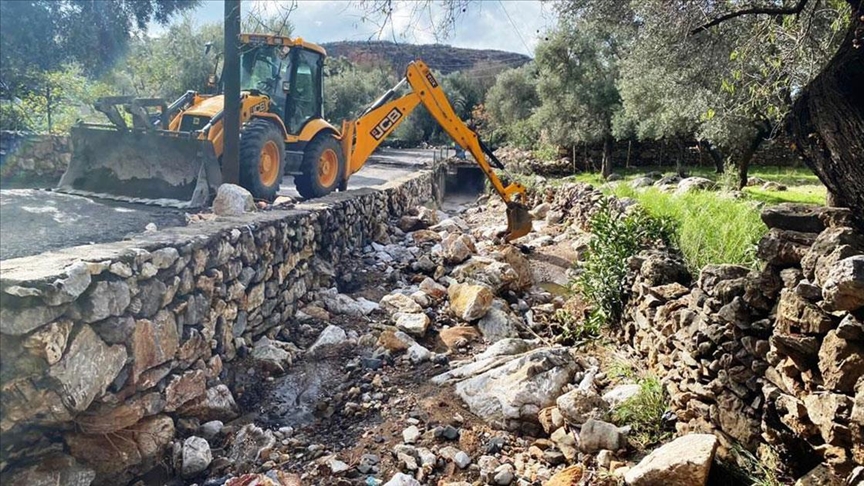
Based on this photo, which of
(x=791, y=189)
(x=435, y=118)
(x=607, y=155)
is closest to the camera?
(x=435, y=118)

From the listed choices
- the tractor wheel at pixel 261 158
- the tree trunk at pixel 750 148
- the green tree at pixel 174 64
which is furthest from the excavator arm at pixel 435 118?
the green tree at pixel 174 64

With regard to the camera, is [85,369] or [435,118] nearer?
[85,369]

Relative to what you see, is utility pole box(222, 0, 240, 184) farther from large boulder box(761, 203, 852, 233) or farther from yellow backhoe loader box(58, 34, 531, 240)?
large boulder box(761, 203, 852, 233)

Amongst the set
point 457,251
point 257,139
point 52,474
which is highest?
point 257,139

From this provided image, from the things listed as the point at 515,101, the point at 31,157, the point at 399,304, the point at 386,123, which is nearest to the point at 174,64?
the point at 31,157

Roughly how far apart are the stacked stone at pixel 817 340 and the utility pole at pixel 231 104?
194 inches

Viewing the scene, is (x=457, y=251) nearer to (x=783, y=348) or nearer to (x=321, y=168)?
(x=321, y=168)

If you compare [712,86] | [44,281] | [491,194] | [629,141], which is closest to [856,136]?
[44,281]

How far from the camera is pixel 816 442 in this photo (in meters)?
2.25

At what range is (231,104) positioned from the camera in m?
5.80

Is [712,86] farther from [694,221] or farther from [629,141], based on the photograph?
[629,141]

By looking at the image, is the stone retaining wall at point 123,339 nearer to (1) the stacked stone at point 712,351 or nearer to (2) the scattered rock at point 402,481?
(2) the scattered rock at point 402,481

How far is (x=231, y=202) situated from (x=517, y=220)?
5009mm

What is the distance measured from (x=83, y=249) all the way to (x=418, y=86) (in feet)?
21.1
